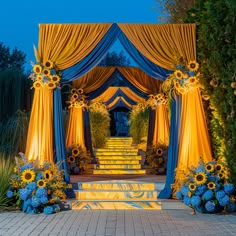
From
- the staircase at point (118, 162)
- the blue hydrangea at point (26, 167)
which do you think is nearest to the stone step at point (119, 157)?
the staircase at point (118, 162)

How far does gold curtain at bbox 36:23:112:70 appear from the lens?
345 inches

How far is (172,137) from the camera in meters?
9.00

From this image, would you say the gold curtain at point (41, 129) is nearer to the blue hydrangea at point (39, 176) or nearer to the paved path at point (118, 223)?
the blue hydrangea at point (39, 176)

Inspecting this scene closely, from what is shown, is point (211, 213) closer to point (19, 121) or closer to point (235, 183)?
point (235, 183)

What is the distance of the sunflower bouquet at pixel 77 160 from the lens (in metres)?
12.4

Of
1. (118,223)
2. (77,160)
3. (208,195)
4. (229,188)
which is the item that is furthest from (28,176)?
(77,160)

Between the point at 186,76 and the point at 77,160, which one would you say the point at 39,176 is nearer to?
the point at 186,76

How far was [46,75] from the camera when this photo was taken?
8.72 meters

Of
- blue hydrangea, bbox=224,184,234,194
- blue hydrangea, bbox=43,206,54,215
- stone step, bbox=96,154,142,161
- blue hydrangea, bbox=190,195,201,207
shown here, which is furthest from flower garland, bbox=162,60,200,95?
stone step, bbox=96,154,142,161

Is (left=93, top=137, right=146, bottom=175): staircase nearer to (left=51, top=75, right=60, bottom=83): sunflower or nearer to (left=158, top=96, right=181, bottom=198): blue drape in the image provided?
(left=158, top=96, right=181, bottom=198): blue drape

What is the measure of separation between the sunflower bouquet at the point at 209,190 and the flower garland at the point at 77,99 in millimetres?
5434

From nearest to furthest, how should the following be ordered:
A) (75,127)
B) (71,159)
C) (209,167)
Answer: (209,167), (71,159), (75,127)

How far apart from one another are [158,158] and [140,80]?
2.15m

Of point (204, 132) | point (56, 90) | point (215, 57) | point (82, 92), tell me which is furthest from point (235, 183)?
point (82, 92)
